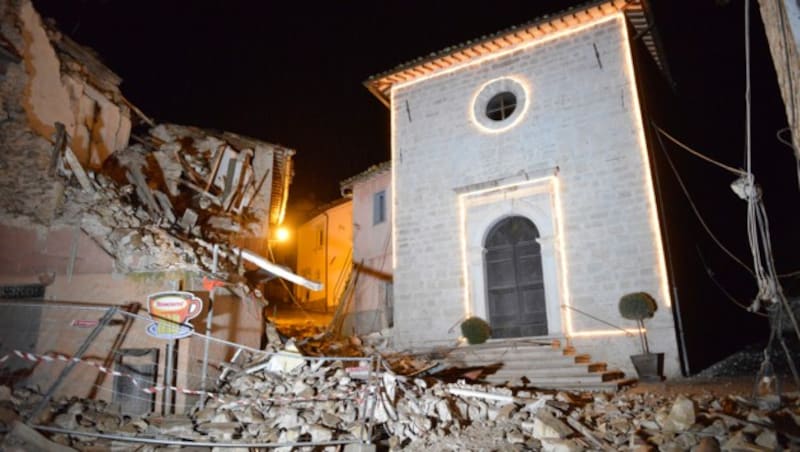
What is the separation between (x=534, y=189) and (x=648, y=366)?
428cm

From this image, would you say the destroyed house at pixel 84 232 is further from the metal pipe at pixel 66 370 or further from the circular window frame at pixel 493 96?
the circular window frame at pixel 493 96

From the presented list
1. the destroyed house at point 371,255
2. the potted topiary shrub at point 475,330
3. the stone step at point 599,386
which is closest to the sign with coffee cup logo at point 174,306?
the potted topiary shrub at point 475,330

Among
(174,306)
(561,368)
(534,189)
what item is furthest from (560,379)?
(174,306)

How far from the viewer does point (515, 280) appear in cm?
1109

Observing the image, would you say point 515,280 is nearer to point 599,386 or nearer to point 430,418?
point 599,386

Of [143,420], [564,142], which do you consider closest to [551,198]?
[564,142]

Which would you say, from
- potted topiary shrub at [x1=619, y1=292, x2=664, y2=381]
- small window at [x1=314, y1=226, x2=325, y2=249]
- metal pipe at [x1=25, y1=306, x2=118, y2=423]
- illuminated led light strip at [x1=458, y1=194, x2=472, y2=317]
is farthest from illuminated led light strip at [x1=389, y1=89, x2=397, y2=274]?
small window at [x1=314, y1=226, x2=325, y2=249]

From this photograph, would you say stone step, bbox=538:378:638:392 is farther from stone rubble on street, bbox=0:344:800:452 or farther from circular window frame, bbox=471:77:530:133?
circular window frame, bbox=471:77:530:133

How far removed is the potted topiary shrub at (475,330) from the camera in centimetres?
1047

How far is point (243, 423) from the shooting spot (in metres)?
6.74

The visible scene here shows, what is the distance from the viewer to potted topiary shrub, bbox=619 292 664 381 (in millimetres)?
8712

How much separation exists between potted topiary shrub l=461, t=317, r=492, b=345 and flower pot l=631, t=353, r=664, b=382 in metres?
2.90

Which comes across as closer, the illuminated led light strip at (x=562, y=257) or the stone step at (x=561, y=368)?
the stone step at (x=561, y=368)

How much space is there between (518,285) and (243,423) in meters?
6.60
